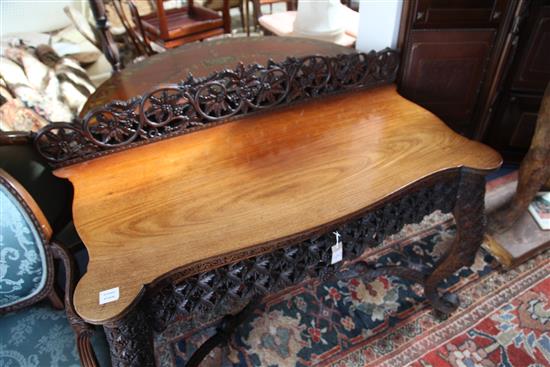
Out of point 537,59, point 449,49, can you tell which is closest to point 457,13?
point 449,49

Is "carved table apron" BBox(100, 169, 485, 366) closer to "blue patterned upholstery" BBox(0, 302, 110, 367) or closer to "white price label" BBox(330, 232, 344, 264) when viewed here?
"white price label" BBox(330, 232, 344, 264)

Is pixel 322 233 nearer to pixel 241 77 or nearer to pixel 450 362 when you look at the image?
pixel 241 77

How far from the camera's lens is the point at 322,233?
2.94 feet

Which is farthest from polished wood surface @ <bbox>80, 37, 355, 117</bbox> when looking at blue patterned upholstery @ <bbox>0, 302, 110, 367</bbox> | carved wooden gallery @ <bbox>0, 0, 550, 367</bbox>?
blue patterned upholstery @ <bbox>0, 302, 110, 367</bbox>

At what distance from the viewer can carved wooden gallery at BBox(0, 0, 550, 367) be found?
2.79ft

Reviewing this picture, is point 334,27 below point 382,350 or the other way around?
the other way around

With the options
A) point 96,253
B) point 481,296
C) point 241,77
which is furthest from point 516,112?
point 96,253

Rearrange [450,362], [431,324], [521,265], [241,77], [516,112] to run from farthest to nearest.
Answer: [516,112], [521,265], [431,324], [450,362], [241,77]

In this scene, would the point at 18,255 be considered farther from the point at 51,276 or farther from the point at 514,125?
the point at 514,125

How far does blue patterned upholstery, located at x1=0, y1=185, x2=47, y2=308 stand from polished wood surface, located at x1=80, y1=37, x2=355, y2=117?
25.0 inches

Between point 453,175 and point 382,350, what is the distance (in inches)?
25.9

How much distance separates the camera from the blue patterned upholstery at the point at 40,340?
91 centimetres

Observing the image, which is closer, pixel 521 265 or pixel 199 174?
pixel 199 174

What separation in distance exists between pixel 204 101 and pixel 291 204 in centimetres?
44
